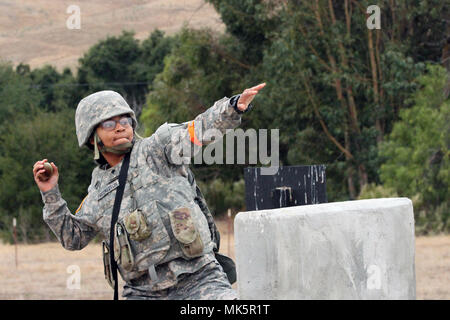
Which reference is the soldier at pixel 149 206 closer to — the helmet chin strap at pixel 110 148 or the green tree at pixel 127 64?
the helmet chin strap at pixel 110 148

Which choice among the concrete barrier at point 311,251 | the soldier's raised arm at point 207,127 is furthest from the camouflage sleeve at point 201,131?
the concrete barrier at point 311,251

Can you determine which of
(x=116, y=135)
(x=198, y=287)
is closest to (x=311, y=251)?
(x=198, y=287)

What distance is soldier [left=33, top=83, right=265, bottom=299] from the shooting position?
4.52 meters

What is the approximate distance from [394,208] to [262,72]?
782 inches

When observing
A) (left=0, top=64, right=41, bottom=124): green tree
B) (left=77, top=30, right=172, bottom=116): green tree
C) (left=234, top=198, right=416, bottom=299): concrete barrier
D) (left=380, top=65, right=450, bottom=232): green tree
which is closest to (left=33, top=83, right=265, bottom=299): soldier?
(left=234, top=198, right=416, bottom=299): concrete barrier

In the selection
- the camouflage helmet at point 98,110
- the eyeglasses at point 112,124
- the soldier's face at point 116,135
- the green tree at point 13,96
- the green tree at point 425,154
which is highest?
the green tree at point 13,96

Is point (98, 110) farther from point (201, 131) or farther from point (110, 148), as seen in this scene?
point (201, 131)

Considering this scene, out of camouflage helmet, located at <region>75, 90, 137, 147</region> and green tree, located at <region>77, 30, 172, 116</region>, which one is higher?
green tree, located at <region>77, 30, 172, 116</region>

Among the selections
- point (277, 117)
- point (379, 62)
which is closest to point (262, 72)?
point (277, 117)

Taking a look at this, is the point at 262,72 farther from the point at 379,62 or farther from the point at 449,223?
the point at 449,223

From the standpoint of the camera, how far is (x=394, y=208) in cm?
381

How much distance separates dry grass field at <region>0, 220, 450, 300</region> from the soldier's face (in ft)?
27.8

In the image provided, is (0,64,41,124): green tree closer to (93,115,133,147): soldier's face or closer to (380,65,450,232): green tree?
(380,65,450,232): green tree

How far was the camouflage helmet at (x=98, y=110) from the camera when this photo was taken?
186 inches
